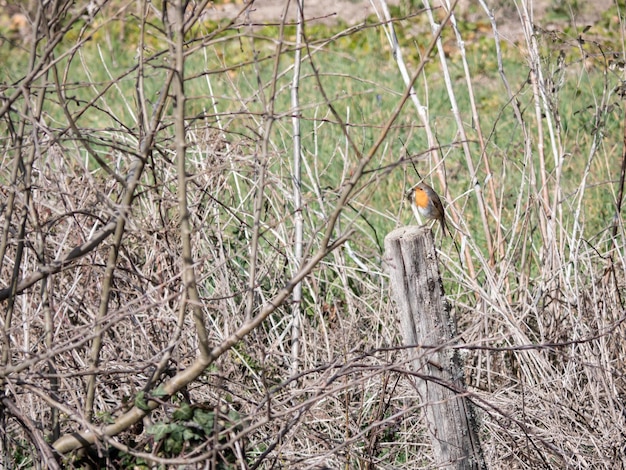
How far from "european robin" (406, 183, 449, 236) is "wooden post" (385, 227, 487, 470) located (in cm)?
76

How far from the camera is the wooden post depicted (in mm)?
2604

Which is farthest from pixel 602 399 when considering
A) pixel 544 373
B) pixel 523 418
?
pixel 523 418

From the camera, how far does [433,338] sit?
2666 mm

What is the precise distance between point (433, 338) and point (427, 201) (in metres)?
0.87

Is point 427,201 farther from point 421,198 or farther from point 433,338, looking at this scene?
point 433,338

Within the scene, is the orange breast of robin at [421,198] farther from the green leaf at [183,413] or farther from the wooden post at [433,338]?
the green leaf at [183,413]

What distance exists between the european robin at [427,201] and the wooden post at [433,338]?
30.0 inches

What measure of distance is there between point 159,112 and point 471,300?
2.16 metres

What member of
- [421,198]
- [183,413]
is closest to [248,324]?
[183,413]

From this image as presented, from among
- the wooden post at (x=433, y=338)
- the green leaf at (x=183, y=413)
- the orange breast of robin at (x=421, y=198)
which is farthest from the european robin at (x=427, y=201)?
the green leaf at (x=183, y=413)

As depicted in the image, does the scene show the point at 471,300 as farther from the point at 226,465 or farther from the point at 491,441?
the point at 226,465

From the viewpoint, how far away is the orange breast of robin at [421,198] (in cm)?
340

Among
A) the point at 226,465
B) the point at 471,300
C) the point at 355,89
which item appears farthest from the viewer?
the point at 355,89

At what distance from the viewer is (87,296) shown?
10.6 feet
